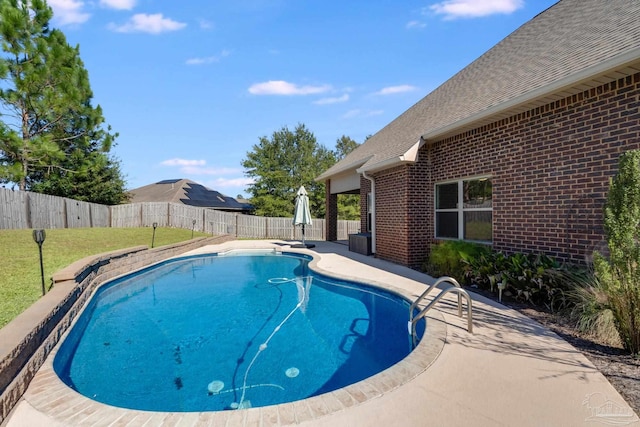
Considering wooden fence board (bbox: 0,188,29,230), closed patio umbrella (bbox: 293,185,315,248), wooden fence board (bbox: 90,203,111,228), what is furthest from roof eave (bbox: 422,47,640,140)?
wooden fence board (bbox: 90,203,111,228)

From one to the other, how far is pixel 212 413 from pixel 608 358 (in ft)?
13.2

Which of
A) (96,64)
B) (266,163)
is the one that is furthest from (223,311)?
(266,163)

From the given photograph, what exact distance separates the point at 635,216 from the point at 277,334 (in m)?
4.94

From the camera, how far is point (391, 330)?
540 cm

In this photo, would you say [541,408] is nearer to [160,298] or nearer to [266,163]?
[160,298]

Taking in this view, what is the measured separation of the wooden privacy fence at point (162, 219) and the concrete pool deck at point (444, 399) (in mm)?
16691

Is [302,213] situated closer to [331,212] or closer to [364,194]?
[331,212]

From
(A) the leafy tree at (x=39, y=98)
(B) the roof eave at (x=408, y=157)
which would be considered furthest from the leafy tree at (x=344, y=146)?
(B) the roof eave at (x=408, y=157)

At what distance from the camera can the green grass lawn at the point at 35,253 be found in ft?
18.6

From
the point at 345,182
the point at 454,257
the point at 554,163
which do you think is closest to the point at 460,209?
the point at 454,257

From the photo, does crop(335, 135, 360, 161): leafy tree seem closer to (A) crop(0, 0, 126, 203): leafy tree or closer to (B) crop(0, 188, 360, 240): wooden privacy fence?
(B) crop(0, 188, 360, 240): wooden privacy fence

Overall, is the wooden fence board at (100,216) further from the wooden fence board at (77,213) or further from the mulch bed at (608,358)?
the mulch bed at (608,358)

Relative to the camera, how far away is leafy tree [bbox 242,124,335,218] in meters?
30.4

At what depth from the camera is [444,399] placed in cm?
278
